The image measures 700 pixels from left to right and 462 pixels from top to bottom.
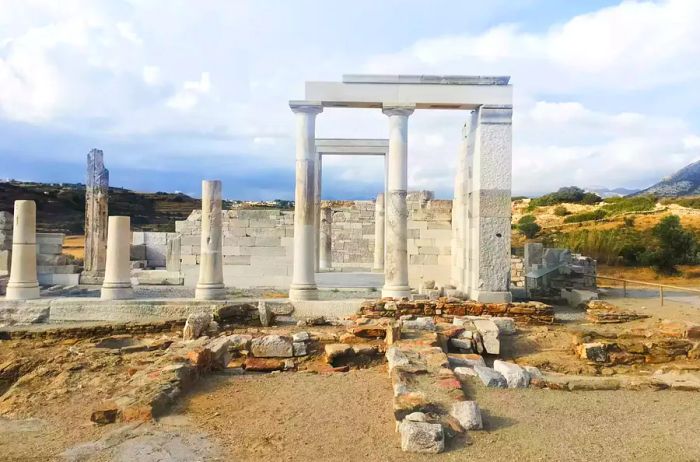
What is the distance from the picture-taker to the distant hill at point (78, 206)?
167ft

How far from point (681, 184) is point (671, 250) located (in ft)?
298

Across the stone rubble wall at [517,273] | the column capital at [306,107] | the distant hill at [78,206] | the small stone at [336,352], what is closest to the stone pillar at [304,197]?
the column capital at [306,107]

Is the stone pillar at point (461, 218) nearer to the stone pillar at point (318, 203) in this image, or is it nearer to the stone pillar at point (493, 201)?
the stone pillar at point (493, 201)

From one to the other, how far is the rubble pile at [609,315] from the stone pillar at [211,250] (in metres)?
9.16

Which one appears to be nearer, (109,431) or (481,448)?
(481,448)

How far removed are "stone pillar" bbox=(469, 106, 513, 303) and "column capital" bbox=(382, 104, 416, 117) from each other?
5.62ft

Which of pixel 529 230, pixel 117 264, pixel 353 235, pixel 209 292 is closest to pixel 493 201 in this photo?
pixel 209 292

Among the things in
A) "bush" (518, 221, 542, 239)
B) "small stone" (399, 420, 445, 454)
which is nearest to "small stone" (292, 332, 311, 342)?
"small stone" (399, 420, 445, 454)

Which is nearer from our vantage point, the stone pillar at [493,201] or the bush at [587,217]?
the stone pillar at [493,201]

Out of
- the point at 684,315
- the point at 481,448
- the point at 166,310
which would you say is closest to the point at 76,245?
the point at 166,310

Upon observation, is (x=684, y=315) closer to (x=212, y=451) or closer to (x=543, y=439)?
(x=543, y=439)

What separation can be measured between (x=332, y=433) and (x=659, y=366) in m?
7.25

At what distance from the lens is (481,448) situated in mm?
5801

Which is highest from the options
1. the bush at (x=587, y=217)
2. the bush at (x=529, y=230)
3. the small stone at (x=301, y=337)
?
the bush at (x=587, y=217)
